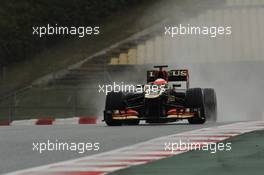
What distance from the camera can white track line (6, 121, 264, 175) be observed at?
10.8 m

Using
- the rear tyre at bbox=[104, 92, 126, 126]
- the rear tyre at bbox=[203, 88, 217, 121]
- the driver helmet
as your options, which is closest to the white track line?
the driver helmet

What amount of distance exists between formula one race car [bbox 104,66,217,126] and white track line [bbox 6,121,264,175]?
13.1 ft

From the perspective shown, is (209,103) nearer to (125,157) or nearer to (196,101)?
(196,101)

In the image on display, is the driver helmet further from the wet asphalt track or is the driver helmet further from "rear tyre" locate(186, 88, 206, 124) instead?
the wet asphalt track

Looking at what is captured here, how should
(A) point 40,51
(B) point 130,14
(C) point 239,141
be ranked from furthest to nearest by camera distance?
(B) point 130,14 → (A) point 40,51 → (C) point 239,141

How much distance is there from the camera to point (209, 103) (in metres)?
22.9

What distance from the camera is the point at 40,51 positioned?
38219mm

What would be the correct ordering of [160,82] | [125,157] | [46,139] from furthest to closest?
1. [160,82]
2. [46,139]
3. [125,157]

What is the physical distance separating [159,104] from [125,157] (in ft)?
30.8

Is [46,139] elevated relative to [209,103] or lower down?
lower down

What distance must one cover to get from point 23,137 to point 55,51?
21349 mm

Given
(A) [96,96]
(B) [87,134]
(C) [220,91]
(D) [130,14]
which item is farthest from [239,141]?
(D) [130,14]

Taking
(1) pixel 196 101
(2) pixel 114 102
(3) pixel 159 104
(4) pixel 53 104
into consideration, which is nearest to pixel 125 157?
(1) pixel 196 101

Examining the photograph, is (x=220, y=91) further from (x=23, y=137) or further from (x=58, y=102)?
(x=23, y=137)
